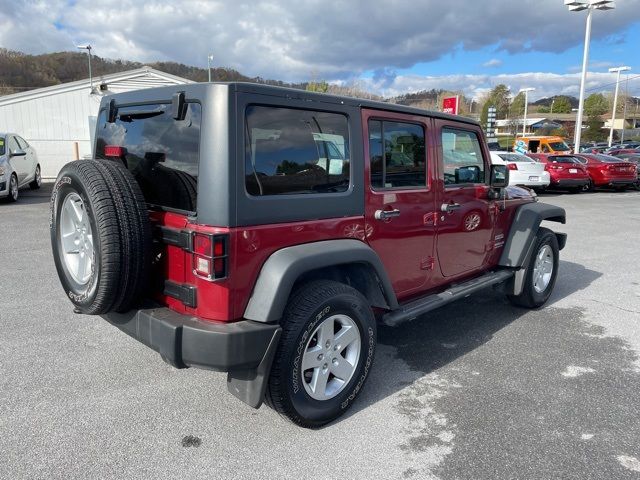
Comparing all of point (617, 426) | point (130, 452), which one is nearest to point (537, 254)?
point (617, 426)

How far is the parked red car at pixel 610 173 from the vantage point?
1811 centimetres

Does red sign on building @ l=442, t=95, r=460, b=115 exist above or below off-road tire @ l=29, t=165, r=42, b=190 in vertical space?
above

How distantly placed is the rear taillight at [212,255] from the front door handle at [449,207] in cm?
197

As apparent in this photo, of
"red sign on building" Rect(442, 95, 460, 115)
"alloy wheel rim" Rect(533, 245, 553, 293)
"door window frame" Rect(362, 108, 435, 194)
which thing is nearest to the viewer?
"door window frame" Rect(362, 108, 435, 194)

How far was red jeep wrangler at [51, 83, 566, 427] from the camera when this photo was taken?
2.50 meters

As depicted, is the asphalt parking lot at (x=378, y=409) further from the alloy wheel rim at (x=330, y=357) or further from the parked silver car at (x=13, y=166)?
the parked silver car at (x=13, y=166)

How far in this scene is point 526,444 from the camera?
280 centimetres

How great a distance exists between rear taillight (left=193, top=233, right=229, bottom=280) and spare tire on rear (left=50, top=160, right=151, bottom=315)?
1.21ft

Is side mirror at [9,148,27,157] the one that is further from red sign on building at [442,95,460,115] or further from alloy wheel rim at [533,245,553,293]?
alloy wheel rim at [533,245,553,293]

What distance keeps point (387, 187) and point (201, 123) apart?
54.0 inches

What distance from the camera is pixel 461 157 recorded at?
4145 mm

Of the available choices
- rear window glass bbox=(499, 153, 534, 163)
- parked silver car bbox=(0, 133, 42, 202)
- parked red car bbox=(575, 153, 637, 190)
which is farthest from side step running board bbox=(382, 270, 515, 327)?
parked red car bbox=(575, 153, 637, 190)

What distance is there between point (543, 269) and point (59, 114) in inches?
783

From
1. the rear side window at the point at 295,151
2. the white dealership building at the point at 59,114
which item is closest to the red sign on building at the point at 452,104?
the rear side window at the point at 295,151
